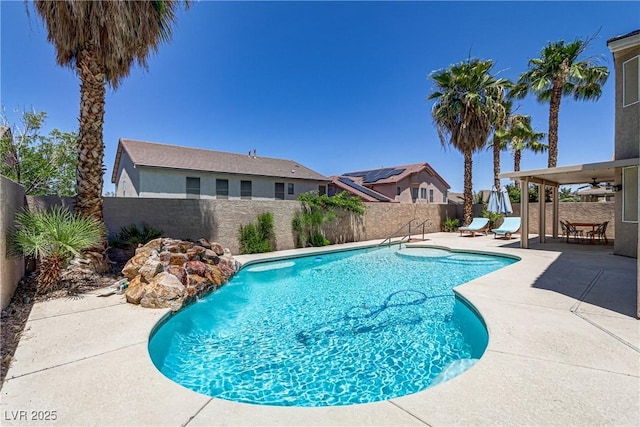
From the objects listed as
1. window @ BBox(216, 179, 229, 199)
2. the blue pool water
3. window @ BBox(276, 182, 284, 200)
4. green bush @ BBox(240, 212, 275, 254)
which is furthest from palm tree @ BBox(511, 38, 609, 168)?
window @ BBox(216, 179, 229, 199)

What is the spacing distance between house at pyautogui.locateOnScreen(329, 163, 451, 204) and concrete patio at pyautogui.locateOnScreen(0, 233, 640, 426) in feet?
69.7

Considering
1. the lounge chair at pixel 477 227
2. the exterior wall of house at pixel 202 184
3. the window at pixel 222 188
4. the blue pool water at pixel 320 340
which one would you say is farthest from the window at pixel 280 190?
the blue pool water at pixel 320 340

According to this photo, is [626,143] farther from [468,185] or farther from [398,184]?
[398,184]

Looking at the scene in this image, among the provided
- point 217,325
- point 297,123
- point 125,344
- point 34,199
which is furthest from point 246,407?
point 297,123

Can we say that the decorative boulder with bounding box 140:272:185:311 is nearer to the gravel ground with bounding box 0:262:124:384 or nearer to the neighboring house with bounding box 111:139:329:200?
the gravel ground with bounding box 0:262:124:384

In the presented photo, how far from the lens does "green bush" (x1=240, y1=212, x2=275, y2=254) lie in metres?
12.3

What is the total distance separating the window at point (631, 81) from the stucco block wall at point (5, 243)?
15364 mm

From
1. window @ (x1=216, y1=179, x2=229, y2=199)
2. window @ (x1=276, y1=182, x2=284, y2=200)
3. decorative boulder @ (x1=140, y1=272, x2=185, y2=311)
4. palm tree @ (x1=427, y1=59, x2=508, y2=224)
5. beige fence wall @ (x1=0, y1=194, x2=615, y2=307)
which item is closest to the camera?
decorative boulder @ (x1=140, y1=272, x2=185, y2=311)

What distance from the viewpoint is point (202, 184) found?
1877 centimetres

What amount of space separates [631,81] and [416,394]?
11.6 m

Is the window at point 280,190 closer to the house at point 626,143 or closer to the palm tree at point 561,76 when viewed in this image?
the house at point 626,143

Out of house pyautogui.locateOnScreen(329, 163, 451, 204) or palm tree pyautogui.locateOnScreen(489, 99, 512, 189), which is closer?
palm tree pyautogui.locateOnScreen(489, 99, 512, 189)

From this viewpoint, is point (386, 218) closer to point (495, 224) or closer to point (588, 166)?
point (495, 224)

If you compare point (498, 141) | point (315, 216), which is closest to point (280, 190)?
point (315, 216)
